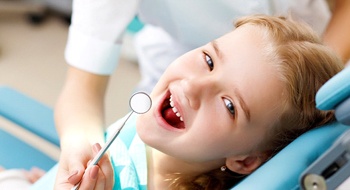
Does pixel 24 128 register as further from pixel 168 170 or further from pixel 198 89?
pixel 198 89

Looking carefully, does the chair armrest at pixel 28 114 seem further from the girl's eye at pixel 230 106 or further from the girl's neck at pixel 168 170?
the girl's eye at pixel 230 106

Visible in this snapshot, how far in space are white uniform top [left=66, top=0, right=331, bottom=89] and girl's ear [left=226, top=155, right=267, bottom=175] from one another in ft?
1.00

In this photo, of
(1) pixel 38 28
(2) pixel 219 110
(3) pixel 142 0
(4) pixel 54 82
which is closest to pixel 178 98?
(2) pixel 219 110

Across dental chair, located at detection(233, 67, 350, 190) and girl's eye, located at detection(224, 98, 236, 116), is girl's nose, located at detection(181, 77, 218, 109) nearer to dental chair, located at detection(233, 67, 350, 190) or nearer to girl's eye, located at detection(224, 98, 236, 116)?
girl's eye, located at detection(224, 98, 236, 116)

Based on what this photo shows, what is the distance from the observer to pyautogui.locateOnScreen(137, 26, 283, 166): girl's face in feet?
2.87

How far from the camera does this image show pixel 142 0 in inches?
47.8

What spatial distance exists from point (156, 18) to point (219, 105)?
459mm

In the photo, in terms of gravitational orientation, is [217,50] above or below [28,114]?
below

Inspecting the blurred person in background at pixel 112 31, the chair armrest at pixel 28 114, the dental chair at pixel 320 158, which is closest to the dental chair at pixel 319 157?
the dental chair at pixel 320 158

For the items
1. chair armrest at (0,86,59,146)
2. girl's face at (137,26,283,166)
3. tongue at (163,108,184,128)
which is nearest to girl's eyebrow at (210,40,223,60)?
girl's face at (137,26,283,166)

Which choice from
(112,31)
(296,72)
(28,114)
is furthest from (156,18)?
(296,72)

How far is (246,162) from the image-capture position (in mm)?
947

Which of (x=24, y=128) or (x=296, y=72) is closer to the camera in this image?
(x=296, y=72)

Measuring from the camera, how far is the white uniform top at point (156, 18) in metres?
1.14
